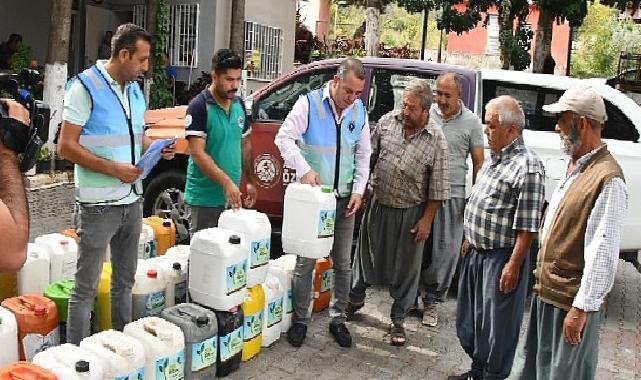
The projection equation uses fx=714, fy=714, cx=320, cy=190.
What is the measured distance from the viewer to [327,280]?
18.7ft

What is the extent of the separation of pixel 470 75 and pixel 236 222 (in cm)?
278

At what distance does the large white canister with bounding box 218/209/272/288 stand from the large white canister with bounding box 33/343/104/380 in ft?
4.62

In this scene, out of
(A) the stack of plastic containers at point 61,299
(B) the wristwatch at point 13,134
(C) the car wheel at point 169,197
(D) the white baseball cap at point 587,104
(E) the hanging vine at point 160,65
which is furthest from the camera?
(E) the hanging vine at point 160,65

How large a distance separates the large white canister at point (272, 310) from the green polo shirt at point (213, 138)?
648 millimetres

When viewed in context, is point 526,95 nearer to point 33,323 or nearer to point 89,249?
point 89,249

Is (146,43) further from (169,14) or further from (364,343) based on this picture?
(169,14)

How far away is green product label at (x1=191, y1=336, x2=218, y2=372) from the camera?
398cm

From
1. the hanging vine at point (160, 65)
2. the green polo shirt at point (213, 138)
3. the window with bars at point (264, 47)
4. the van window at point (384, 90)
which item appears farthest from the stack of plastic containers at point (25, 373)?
the window with bars at point (264, 47)

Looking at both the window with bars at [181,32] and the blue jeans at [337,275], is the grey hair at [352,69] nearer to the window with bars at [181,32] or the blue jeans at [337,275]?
the blue jeans at [337,275]

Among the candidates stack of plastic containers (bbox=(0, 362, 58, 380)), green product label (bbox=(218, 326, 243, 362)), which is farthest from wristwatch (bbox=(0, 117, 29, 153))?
green product label (bbox=(218, 326, 243, 362))

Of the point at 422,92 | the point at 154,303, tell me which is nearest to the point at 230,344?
the point at 154,303

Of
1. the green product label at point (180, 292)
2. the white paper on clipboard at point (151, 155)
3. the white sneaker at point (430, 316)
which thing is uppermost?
the white paper on clipboard at point (151, 155)

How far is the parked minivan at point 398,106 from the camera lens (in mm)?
6145

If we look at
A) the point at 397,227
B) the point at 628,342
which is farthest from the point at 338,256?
the point at 628,342
